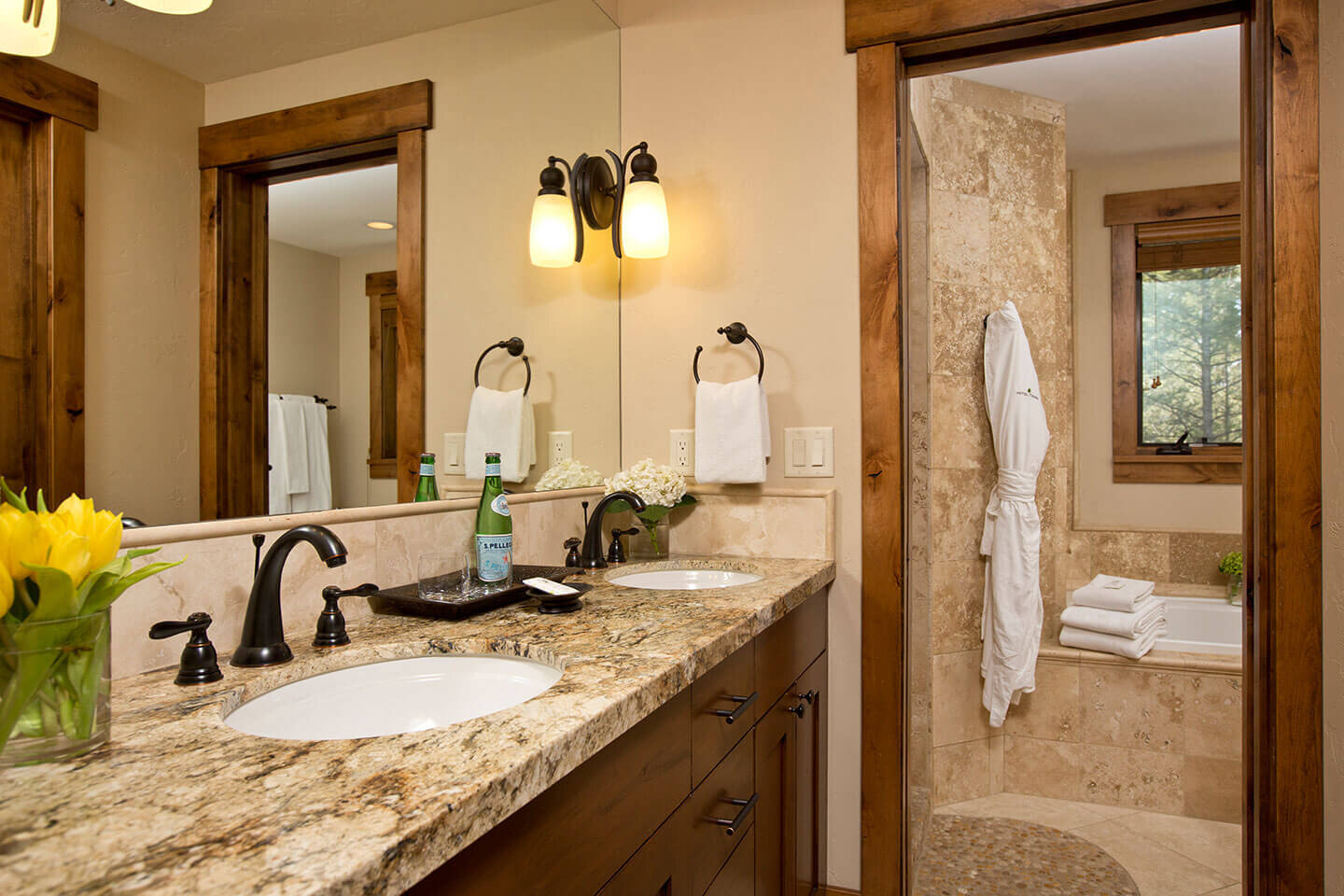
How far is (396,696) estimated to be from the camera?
993 millimetres

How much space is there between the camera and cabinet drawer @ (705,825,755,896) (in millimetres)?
1159

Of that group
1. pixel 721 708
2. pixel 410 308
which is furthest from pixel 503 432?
pixel 721 708

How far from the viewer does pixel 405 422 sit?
137cm

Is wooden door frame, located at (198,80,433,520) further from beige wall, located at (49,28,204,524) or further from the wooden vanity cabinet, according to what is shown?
the wooden vanity cabinet

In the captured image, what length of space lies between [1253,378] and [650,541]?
1.36 m

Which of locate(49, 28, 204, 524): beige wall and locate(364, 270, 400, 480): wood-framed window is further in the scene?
locate(364, 270, 400, 480): wood-framed window

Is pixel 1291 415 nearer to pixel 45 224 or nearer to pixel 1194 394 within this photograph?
pixel 45 224

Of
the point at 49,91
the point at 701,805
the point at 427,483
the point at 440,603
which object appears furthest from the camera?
the point at 427,483

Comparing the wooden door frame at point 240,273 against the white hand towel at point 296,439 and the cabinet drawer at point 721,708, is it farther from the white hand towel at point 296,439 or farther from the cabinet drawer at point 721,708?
the cabinet drawer at point 721,708

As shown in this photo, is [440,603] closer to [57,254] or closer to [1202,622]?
[57,254]

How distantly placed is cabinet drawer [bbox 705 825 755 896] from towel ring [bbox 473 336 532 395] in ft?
3.24

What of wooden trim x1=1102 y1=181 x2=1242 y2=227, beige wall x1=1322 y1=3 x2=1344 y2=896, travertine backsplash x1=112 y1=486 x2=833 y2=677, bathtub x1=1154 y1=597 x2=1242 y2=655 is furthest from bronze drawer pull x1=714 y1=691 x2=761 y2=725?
wooden trim x1=1102 y1=181 x2=1242 y2=227

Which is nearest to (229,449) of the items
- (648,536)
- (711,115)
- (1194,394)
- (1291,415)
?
(648,536)

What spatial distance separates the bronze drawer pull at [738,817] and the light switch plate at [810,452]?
2.57 feet
